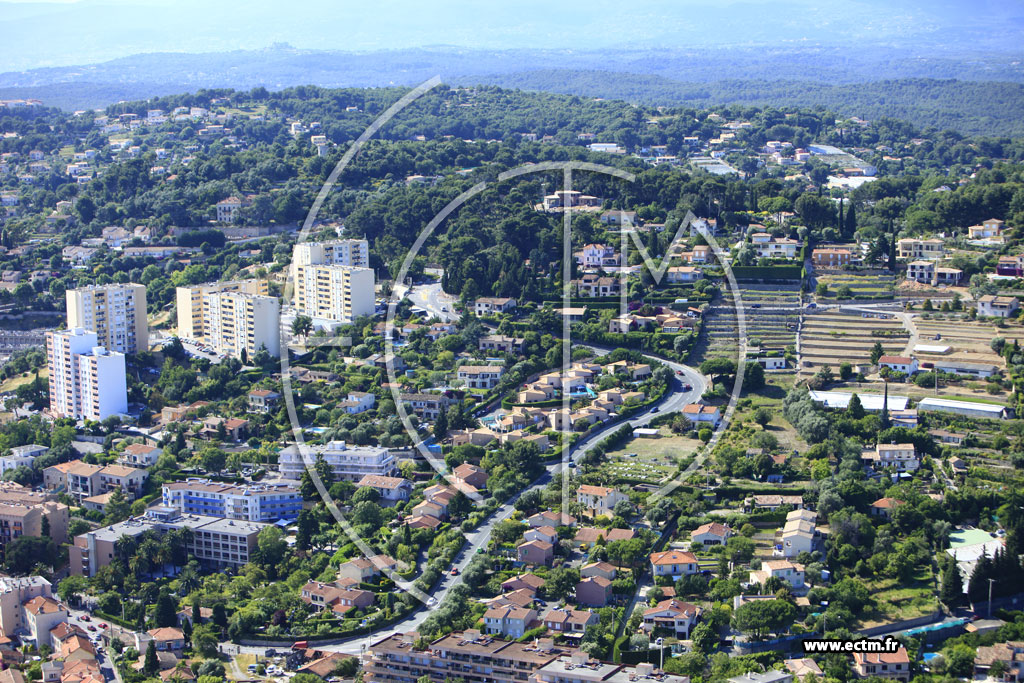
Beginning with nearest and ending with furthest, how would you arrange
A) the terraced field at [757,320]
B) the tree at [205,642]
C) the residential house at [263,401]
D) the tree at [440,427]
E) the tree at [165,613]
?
1. the tree at [205,642]
2. the tree at [165,613]
3. the tree at [440,427]
4. the residential house at [263,401]
5. the terraced field at [757,320]

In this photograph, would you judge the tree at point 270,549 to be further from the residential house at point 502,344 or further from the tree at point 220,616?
the residential house at point 502,344

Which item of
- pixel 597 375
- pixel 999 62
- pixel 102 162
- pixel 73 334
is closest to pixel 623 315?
pixel 597 375

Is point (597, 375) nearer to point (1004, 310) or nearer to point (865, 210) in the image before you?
point (1004, 310)

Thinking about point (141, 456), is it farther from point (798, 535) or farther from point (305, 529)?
point (798, 535)

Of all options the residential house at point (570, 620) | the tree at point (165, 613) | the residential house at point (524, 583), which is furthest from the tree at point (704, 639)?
the tree at point (165, 613)

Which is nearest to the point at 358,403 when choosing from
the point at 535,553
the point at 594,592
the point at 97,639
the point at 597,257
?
the point at 535,553

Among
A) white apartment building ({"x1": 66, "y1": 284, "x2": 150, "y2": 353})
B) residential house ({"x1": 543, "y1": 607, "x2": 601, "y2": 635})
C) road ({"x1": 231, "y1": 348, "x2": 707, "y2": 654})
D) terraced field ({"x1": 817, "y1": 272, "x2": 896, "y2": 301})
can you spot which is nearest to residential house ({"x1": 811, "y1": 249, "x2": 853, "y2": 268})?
terraced field ({"x1": 817, "y1": 272, "x2": 896, "y2": 301})

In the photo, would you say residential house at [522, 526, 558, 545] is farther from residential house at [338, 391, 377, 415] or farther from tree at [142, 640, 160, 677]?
residential house at [338, 391, 377, 415]
